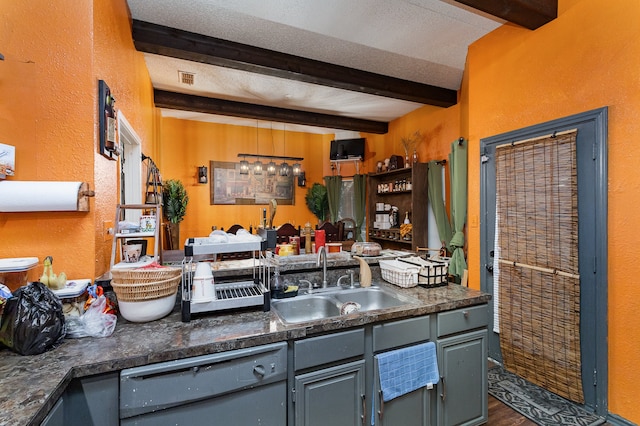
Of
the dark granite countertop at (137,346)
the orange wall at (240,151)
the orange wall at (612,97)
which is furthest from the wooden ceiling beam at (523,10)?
the orange wall at (240,151)

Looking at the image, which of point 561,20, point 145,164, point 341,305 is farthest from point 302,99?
point 341,305

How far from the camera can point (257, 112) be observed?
15.0 feet

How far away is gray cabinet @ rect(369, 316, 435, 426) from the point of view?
4.99ft

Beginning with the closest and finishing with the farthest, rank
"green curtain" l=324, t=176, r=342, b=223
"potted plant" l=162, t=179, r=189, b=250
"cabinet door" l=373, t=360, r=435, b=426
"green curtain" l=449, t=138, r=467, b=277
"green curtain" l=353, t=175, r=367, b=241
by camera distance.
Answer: "cabinet door" l=373, t=360, r=435, b=426, "green curtain" l=449, t=138, r=467, b=277, "potted plant" l=162, t=179, r=189, b=250, "green curtain" l=353, t=175, r=367, b=241, "green curtain" l=324, t=176, r=342, b=223

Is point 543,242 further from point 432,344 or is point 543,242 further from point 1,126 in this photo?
point 1,126

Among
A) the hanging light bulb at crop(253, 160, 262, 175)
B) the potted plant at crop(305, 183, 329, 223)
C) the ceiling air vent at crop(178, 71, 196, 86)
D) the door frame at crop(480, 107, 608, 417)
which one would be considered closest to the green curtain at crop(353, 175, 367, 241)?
the potted plant at crop(305, 183, 329, 223)

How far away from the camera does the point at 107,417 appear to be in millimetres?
1057

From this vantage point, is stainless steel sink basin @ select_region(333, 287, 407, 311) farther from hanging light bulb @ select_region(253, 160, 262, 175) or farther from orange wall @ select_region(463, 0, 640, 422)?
hanging light bulb @ select_region(253, 160, 262, 175)

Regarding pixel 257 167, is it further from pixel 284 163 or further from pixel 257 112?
pixel 257 112

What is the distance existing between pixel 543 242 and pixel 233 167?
4.92 metres

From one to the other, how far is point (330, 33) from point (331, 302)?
2344 mm

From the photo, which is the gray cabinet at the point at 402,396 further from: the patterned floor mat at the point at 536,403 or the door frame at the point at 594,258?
the door frame at the point at 594,258

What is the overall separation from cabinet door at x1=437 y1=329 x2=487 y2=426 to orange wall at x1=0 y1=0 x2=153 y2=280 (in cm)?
196

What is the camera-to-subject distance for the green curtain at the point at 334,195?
6.06 m
